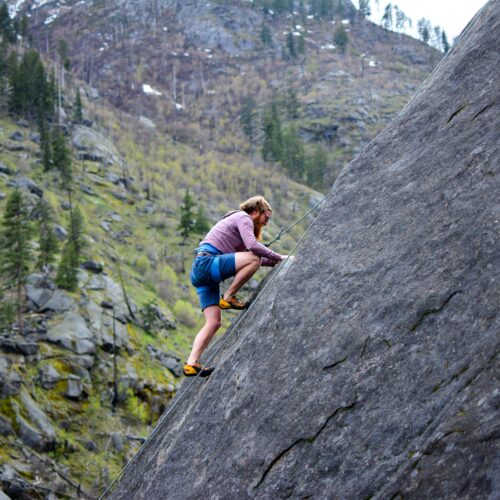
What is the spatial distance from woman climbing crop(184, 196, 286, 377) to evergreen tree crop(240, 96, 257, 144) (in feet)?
296

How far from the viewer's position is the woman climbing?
6.76m

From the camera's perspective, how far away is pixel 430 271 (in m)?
4.89

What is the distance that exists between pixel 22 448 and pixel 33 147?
1602 inches

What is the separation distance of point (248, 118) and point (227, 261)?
314ft

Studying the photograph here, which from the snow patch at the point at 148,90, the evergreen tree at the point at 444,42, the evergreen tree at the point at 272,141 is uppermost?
the snow patch at the point at 148,90

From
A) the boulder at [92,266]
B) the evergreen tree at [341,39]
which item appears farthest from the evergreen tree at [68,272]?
the evergreen tree at [341,39]

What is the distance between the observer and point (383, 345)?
4773 millimetres

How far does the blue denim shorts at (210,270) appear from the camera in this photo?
6.84 meters

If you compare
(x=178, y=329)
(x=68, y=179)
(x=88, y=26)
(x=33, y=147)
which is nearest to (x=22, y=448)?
(x=178, y=329)

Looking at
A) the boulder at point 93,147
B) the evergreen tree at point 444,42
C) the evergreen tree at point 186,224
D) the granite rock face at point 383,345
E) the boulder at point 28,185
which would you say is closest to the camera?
the granite rock face at point 383,345

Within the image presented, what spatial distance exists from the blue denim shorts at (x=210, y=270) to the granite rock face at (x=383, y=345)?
0.54 meters

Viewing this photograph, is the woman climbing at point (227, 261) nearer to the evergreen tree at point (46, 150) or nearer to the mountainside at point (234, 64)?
the evergreen tree at point (46, 150)

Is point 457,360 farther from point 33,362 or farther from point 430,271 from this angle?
point 33,362

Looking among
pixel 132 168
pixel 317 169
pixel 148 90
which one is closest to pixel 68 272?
pixel 132 168
